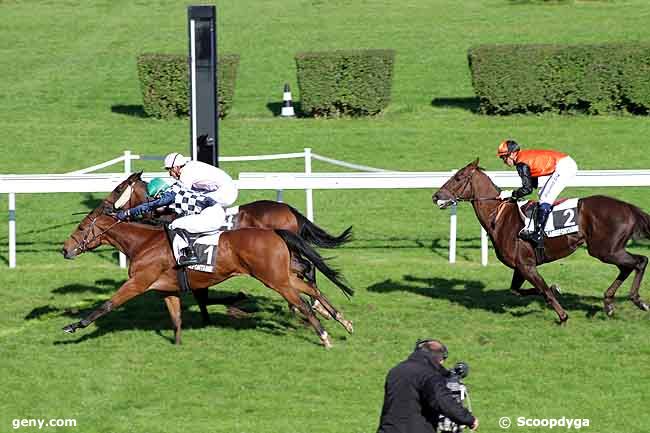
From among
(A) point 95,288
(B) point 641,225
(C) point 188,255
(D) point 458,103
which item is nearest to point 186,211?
(C) point 188,255

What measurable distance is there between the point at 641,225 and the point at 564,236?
72cm

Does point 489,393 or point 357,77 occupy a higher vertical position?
point 357,77

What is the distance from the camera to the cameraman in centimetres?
632

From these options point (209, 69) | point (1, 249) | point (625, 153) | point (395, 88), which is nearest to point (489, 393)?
point (209, 69)

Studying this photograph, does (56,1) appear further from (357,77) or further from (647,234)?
(647,234)

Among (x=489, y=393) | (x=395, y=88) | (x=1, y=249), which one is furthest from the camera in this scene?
(x=395, y=88)

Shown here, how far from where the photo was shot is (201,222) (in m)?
10.5

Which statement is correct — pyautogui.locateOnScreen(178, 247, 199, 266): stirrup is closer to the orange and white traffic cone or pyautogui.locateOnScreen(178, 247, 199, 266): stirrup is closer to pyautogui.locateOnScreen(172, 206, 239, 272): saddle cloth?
pyautogui.locateOnScreen(172, 206, 239, 272): saddle cloth

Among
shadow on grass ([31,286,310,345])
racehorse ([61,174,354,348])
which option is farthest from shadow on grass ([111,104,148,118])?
racehorse ([61,174,354,348])

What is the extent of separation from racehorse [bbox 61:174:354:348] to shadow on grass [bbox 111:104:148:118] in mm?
11624

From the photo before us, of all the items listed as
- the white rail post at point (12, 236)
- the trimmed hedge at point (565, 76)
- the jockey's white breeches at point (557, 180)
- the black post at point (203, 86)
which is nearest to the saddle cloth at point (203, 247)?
the black post at point (203, 86)

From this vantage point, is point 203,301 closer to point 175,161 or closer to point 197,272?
point 197,272

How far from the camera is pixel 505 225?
455 inches

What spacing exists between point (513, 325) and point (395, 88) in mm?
12966
